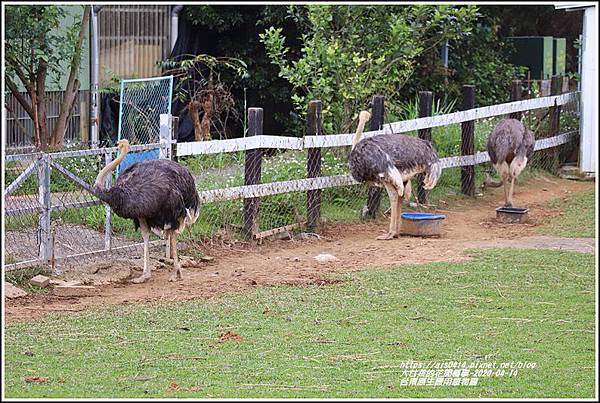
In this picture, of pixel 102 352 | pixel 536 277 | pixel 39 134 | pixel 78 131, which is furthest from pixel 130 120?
pixel 102 352

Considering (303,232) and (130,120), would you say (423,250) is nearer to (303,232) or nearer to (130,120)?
(303,232)

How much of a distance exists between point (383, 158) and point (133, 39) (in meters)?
7.14

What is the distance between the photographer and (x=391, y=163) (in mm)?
11383

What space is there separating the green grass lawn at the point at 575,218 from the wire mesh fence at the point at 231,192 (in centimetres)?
127

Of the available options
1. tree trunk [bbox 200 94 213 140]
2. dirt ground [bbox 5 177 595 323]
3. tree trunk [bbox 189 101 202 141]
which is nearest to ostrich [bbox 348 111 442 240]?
dirt ground [bbox 5 177 595 323]

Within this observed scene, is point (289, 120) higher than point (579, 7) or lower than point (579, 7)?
lower

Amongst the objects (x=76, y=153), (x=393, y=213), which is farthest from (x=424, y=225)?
(x=76, y=153)

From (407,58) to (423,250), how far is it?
158 inches

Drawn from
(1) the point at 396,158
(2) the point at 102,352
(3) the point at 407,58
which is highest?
(3) the point at 407,58

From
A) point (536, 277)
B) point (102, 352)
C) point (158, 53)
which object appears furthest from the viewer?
point (158, 53)

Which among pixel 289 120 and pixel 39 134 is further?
pixel 289 120

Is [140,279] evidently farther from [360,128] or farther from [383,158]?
[360,128]

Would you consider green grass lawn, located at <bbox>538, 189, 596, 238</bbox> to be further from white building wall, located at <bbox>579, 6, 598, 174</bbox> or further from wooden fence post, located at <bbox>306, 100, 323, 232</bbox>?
wooden fence post, located at <bbox>306, 100, 323, 232</bbox>

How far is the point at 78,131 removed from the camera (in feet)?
54.0
